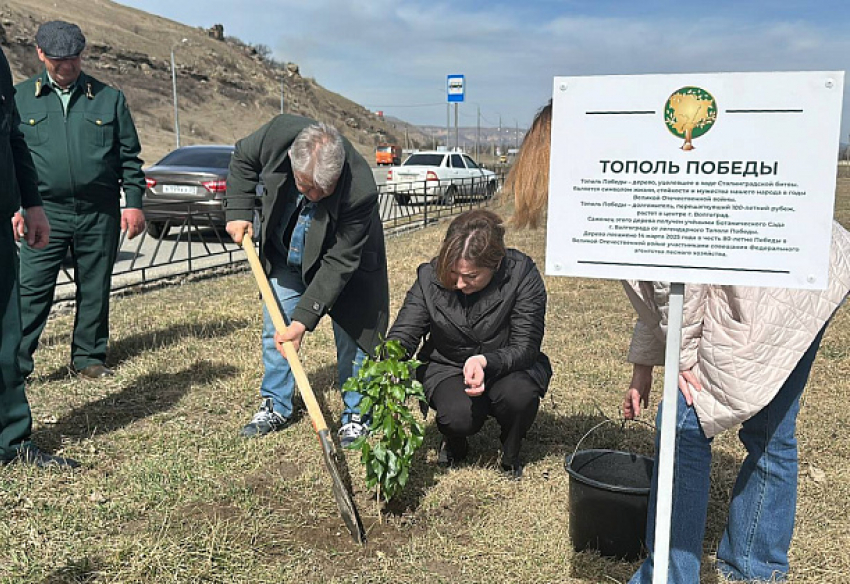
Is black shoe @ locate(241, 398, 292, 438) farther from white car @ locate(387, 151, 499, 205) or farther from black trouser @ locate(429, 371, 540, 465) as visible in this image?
white car @ locate(387, 151, 499, 205)

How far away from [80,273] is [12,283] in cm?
150

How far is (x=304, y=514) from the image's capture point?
315cm

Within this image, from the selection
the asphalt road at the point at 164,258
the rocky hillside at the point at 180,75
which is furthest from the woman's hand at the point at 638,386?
the rocky hillside at the point at 180,75

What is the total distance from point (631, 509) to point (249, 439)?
1960mm

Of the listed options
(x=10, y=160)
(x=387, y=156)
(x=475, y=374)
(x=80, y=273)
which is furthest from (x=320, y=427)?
(x=387, y=156)

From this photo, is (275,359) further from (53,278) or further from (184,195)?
(184,195)

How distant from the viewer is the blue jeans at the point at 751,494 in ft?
7.70

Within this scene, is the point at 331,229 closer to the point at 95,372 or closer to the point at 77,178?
the point at 77,178

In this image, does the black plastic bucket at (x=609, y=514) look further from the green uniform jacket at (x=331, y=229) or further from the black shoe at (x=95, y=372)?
the black shoe at (x=95, y=372)

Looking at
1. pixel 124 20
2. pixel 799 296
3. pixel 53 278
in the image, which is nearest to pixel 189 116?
pixel 124 20

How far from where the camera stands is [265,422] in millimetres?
3959

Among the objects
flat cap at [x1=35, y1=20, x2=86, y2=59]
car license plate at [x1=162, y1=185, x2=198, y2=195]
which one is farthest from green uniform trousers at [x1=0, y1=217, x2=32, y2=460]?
car license plate at [x1=162, y1=185, x2=198, y2=195]

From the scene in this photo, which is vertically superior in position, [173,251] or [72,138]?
[72,138]

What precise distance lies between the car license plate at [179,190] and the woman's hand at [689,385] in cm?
912
